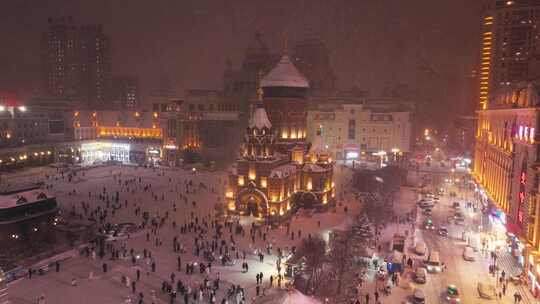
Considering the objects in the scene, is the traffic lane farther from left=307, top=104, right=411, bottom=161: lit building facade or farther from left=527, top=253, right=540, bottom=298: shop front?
left=307, top=104, right=411, bottom=161: lit building facade

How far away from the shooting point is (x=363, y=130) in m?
66.4

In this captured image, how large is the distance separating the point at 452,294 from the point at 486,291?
197cm

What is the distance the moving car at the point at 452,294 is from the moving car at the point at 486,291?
1.14 metres

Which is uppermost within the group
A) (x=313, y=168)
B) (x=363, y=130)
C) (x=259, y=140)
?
(x=363, y=130)

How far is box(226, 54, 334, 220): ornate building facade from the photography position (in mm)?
34688

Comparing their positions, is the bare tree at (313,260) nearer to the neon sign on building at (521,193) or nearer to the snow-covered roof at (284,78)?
the neon sign on building at (521,193)

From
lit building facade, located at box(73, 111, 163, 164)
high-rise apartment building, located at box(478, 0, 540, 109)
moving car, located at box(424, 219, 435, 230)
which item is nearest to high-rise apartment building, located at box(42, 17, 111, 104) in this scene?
lit building facade, located at box(73, 111, 163, 164)

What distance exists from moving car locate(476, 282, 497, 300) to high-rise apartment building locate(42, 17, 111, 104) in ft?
334

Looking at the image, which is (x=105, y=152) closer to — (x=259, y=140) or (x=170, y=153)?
(x=170, y=153)

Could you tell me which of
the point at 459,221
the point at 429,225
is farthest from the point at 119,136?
the point at 459,221

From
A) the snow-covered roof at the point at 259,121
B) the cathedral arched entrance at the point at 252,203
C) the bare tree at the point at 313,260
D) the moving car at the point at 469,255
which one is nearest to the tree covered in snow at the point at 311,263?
the bare tree at the point at 313,260

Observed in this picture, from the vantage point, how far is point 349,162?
64812mm

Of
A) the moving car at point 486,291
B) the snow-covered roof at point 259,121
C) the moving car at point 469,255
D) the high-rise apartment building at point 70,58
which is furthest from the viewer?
the high-rise apartment building at point 70,58

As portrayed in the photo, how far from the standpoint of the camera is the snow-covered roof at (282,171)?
34.6 metres
